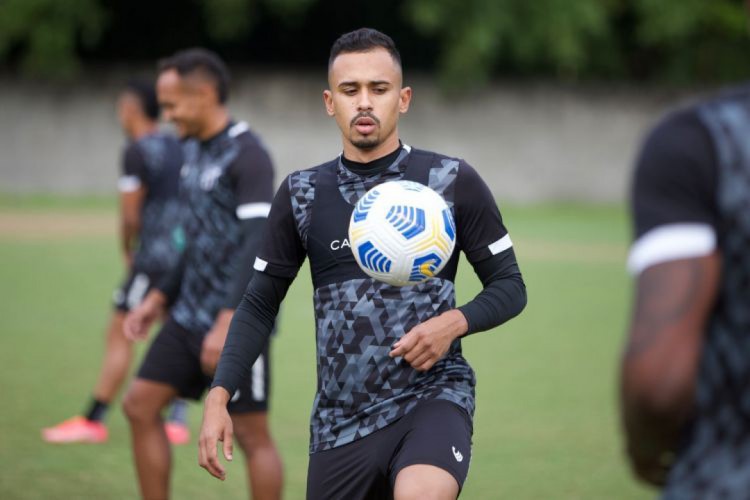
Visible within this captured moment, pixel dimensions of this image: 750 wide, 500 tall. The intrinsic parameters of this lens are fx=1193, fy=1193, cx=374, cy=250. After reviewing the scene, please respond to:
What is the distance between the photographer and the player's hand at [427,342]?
13.1ft

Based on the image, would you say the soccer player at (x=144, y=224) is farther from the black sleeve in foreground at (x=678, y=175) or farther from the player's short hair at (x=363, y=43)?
the black sleeve in foreground at (x=678, y=175)

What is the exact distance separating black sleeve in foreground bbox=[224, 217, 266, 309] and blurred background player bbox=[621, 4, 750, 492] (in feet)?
11.5

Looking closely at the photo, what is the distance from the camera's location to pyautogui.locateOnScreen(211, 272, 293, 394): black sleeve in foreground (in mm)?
4172

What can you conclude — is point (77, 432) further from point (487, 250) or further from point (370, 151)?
point (487, 250)

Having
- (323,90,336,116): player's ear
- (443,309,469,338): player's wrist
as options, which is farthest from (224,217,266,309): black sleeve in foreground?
(443,309,469,338): player's wrist

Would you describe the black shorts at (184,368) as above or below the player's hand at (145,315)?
below

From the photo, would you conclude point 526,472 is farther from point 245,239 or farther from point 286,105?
point 286,105

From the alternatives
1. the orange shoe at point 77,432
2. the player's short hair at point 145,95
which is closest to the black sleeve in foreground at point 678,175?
the orange shoe at point 77,432

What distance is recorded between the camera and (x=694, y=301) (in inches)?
92.8

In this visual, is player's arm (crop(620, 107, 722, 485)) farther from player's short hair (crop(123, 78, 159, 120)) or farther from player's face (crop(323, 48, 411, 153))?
player's short hair (crop(123, 78, 159, 120))

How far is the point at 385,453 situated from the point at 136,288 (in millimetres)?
5238

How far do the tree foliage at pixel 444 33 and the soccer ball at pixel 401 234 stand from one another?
2728cm

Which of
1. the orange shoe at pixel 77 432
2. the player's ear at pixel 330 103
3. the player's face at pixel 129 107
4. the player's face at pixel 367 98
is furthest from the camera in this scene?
the player's face at pixel 129 107

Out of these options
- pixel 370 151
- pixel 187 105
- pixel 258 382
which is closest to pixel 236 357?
pixel 370 151
